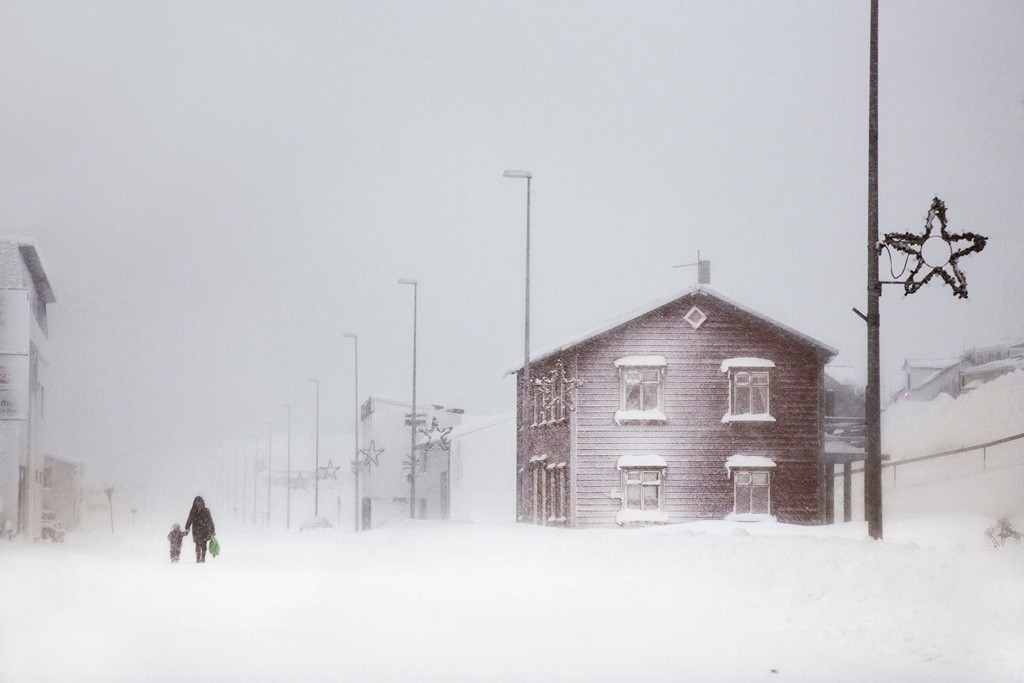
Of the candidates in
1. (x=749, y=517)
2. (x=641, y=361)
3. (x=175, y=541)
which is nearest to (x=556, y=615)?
(x=175, y=541)

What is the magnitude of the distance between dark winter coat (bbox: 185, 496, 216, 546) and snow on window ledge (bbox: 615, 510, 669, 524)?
38.7 feet

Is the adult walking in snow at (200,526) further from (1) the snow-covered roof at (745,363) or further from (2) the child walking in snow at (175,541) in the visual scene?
(1) the snow-covered roof at (745,363)

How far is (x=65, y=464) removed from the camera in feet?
138

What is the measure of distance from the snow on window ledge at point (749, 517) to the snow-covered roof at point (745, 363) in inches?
136

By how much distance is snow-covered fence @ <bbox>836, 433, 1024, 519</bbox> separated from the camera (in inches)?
1208

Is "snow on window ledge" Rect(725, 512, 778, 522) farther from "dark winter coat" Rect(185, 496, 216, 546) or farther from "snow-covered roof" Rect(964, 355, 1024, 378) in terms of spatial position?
"snow-covered roof" Rect(964, 355, 1024, 378)

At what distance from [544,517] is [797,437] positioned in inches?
300

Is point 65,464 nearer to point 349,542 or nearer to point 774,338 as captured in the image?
point 349,542

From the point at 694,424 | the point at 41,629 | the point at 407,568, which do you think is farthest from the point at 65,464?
the point at 41,629

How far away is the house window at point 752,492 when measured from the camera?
3362 centimetres

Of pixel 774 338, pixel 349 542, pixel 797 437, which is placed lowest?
pixel 349 542

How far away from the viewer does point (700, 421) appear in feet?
111

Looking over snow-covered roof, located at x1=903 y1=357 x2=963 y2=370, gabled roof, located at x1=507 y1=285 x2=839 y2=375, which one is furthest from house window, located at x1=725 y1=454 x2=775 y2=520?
snow-covered roof, located at x1=903 y1=357 x2=963 y2=370

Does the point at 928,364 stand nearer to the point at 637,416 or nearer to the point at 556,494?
the point at 556,494
